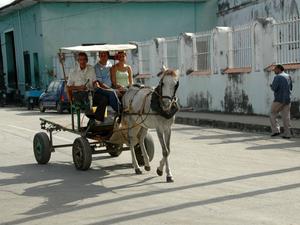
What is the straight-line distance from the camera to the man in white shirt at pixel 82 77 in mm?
10258

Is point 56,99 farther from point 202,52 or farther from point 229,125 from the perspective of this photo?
point 229,125

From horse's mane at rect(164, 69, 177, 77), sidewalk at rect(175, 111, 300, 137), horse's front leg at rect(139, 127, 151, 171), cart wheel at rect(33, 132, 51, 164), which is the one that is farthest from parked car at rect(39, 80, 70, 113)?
horse's mane at rect(164, 69, 177, 77)

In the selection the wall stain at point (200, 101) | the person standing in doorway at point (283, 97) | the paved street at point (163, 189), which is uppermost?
the person standing in doorway at point (283, 97)

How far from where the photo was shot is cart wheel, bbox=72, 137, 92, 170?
9.83m

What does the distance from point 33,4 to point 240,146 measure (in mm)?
27087

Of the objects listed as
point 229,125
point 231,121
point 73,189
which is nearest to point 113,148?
point 73,189

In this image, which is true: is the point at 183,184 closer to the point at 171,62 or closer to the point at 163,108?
the point at 163,108

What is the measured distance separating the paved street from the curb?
9.26 ft

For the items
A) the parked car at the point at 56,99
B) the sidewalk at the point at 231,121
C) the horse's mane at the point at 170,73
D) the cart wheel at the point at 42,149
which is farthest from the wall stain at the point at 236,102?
the horse's mane at the point at 170,73

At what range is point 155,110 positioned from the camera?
8.82m

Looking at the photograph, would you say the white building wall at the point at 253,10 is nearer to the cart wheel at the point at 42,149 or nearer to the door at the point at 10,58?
the cart wheel at the point at 42,149

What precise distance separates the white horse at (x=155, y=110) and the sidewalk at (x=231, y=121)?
6566 millimetres

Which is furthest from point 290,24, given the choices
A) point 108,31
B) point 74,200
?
point 108,31

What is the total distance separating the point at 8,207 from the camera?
756cm
